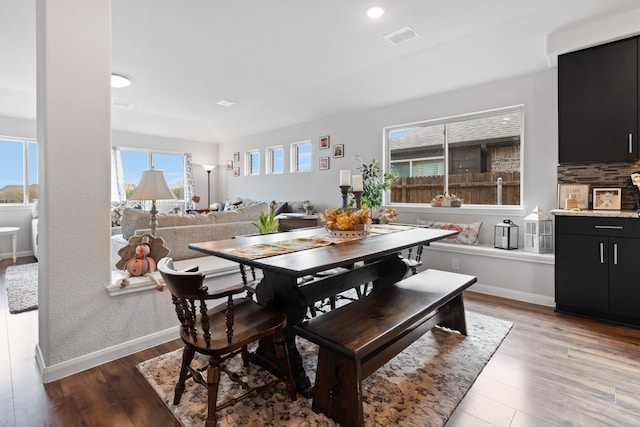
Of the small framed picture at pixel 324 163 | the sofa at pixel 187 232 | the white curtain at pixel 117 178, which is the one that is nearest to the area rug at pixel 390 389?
the sofa at pixel 187 232

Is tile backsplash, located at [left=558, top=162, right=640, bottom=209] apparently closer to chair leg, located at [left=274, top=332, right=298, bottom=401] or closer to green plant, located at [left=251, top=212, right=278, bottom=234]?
green plant, located at [left=251, top=212, right=278, bottom=234]

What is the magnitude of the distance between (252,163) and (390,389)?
22.5ft

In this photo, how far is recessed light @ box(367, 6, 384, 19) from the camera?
9.56ft

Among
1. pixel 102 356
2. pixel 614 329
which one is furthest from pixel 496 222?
pixel 102 356

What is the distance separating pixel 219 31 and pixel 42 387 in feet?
10.9

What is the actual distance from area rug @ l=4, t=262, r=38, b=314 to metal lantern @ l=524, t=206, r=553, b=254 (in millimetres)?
5149

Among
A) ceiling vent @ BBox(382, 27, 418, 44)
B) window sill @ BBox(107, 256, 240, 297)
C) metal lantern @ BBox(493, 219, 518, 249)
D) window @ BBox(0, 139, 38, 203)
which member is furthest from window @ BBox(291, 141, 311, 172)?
window @ BBox(0, 139, 38, 203)

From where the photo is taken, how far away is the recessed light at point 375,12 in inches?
115

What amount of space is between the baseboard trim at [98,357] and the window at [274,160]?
16.5 feet

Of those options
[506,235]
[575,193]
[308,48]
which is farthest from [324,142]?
[575,193]

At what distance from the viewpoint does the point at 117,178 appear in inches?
285

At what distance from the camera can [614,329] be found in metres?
2.74

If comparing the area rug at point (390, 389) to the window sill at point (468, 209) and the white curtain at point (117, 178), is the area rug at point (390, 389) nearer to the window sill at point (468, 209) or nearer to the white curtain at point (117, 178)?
the window sill at point (468, 209)

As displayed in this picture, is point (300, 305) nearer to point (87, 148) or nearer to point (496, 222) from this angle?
point (87, 148)
